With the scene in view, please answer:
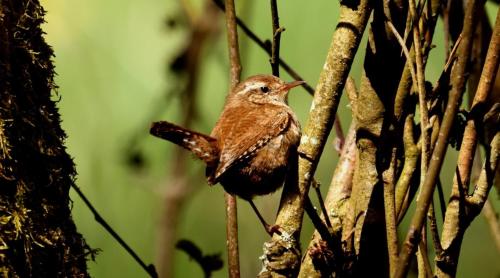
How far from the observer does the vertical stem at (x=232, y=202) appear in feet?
6.73

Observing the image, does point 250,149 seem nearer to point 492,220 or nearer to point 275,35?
point 275,35

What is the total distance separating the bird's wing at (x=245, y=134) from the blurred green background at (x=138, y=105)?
89cm

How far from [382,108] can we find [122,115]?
2373 mm

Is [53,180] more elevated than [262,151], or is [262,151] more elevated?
[262,151]

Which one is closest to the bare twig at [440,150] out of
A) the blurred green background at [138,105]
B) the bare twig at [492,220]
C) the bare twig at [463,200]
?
the bare twig at [463,200]

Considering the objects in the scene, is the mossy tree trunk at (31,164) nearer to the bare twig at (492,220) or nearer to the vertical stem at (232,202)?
the vertical stem at (232,202)

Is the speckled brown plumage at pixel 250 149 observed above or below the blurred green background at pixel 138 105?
below

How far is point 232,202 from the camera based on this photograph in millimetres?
2223

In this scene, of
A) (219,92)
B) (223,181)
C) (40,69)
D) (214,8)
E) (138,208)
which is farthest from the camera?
(219,92)

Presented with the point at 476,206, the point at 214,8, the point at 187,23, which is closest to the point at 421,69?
the point at 476,206

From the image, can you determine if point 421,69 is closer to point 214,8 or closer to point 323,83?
point 323,83

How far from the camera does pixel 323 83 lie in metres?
1.90

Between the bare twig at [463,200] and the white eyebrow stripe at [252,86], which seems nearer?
the bare twig at [463,200]

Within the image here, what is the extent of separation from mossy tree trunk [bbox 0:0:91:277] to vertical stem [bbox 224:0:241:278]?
37 cm
